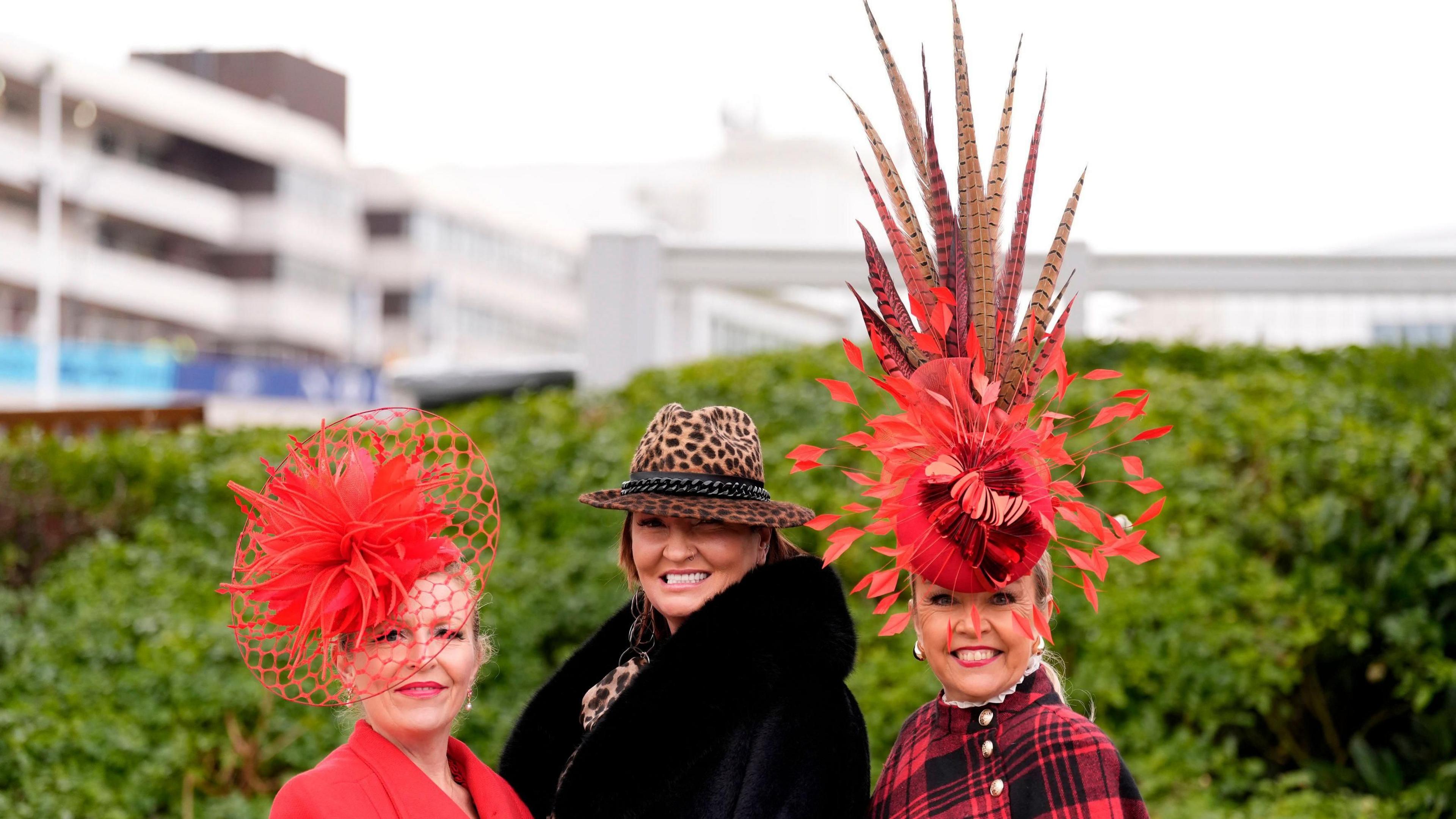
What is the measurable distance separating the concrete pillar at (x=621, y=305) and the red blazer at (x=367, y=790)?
629 cm

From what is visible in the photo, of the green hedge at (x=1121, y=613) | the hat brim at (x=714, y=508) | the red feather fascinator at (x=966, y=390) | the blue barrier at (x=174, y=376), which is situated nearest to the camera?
the red feather fascinator at (x=966, y=390)

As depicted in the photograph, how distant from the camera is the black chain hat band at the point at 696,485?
2.74 metres

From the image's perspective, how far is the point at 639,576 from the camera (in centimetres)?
296

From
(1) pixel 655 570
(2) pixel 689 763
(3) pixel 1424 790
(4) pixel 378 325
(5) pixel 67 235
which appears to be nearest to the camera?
(2) pixel 689 763

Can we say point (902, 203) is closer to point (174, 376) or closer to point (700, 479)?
point (700, 479)

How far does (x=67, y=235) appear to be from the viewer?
129 ft

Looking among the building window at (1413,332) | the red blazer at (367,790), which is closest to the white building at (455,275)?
the building window at (1413,332)

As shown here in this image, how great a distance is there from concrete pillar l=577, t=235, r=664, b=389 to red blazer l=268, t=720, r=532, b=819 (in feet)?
20.6

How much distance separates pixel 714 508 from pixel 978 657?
61 centimetres

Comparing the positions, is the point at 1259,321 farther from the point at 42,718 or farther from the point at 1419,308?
the point at 42,718

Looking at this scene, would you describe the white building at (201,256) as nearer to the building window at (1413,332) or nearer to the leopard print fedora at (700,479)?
the building window at (1413,332)

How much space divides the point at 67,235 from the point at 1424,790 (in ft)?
136

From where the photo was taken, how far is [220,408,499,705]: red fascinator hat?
2.46 m

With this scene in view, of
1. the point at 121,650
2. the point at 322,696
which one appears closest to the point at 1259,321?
the point at 322,696
